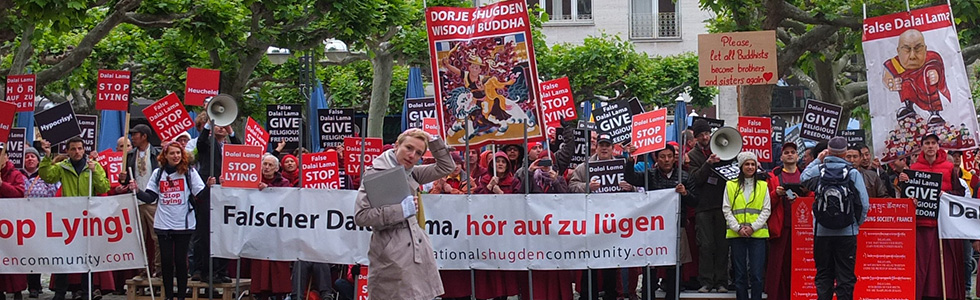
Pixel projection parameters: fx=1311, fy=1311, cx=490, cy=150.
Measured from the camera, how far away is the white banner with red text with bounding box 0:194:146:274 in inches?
474

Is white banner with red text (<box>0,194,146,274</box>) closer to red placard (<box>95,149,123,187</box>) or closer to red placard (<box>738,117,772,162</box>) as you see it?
red placard (<box>95,149,123,187</box>)

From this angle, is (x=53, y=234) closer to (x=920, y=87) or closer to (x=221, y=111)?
(x=221, y=111)

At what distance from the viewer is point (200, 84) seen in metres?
14.3

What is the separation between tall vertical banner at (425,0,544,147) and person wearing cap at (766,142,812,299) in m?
2.34

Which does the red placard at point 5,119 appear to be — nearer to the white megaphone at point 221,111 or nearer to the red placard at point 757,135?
the white megaphone at point 221,111

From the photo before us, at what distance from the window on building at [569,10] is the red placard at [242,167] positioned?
32.2 metres

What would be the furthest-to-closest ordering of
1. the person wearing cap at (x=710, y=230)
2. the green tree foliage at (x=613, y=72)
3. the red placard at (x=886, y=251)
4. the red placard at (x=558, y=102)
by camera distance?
1. the green tree foliage at (x=613, y=72)
2. the red placard at (x=558, y=102)
3. the person wearing cap at (x=710, y=230)
4. the red placard at (x=886, y=251)

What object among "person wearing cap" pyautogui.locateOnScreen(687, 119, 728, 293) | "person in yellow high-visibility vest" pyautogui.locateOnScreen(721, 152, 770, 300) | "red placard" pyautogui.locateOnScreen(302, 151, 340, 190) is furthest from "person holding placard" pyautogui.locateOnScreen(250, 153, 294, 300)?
"person in yellow high-visibility vest" pyautogui.locateOnScreen(721, 152, 770, 300)

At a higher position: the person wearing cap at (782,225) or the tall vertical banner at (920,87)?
the tall vertical banner at (920,87)

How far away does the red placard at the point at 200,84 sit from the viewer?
14227 mm

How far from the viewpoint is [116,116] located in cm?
2023

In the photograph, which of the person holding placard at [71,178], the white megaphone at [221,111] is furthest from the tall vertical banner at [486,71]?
the person holding placard at [71,178]

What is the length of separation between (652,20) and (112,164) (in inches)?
1248

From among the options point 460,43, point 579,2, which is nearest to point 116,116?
point 460,43
